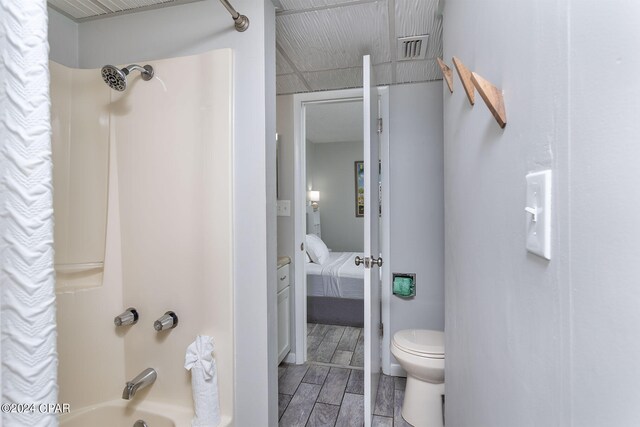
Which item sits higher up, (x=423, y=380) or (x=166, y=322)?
(x=166, y=322)

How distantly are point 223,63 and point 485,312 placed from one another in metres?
1.34

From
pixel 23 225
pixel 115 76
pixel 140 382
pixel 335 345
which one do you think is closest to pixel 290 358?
pixel 335 345

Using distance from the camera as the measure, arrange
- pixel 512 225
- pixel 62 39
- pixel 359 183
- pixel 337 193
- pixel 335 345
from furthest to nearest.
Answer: pixel 337 193
pixel 359 183
pixel 335 345
pixel 62 39
pixel 512 225

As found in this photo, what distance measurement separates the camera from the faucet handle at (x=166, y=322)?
4.25 feet

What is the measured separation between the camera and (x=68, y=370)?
4.49 feet

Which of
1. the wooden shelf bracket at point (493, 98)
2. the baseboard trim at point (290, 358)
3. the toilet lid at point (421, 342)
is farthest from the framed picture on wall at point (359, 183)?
the wooden shelf bracket at point (493, 98)

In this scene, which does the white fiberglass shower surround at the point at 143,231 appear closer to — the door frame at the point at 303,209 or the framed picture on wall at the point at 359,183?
the door frame at the point at 303,209

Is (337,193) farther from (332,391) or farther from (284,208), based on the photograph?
(332,391)

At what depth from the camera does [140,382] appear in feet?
4.26

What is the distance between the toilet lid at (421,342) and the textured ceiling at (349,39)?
1.73m

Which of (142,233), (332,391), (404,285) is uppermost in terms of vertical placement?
(142,233)

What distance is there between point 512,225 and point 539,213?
0.44 feet

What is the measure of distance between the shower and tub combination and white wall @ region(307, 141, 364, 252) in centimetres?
399

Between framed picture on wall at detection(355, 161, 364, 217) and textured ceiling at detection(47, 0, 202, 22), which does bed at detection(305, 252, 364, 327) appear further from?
textured ceiling at detection(47, 0, 202, 22)
